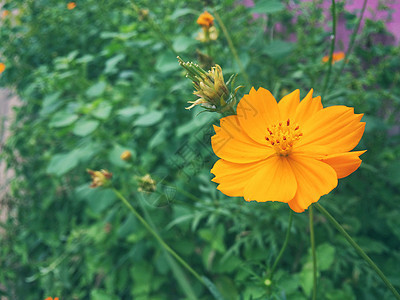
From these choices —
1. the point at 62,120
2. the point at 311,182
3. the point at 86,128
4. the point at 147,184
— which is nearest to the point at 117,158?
the point at 86,128

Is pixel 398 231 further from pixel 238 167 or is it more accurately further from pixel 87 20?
pixel 87 20

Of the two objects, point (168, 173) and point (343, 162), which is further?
point (168, 173)

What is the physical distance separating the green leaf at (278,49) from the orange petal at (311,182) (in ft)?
2.27

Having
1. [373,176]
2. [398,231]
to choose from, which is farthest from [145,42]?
[398,231]

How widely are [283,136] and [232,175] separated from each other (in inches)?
4.0

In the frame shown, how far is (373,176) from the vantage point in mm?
1109

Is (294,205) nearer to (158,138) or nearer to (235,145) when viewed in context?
(235,145)

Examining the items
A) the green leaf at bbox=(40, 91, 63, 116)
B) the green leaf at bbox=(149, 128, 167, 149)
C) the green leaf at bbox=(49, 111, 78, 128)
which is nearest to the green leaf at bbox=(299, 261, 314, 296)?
the green leaf at bbox=(149, 128, 167, 149)

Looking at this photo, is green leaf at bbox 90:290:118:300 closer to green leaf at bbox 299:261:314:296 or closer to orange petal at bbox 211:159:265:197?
green leaf at bbox 299:261:314:296

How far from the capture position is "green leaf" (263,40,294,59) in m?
1.06

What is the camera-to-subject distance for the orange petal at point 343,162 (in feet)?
1.28

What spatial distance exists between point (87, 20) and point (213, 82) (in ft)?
5.29

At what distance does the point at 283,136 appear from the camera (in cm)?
47

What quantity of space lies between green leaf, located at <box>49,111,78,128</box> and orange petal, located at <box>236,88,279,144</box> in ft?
2.82
